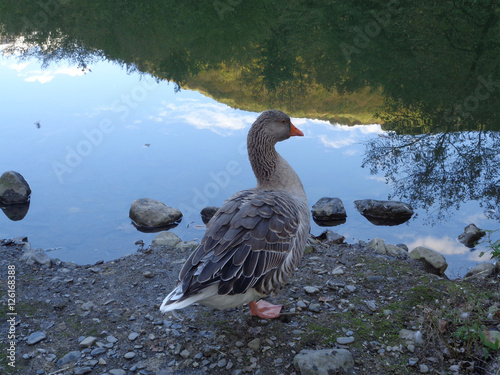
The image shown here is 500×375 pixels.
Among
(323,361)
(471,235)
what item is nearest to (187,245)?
(323,361)

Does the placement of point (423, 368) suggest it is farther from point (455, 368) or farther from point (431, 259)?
point (431, 259)

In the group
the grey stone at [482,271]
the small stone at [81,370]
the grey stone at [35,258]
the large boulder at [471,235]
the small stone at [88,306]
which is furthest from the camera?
Result: the large boulder at [471,235]

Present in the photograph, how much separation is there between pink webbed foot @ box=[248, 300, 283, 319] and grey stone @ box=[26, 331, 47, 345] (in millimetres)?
2772

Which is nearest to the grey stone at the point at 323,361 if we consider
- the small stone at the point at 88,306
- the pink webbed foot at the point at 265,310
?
the pink webbed foot at the point at 265,310

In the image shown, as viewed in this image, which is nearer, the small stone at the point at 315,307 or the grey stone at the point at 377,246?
the small stone at the point at 315,307

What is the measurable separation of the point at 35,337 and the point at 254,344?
289 cm

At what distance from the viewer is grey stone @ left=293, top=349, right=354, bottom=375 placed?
15.5 ft

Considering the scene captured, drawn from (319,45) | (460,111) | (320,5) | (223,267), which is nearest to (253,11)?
(320,5)

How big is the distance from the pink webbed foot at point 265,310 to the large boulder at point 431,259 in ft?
12.5

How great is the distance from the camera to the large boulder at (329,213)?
10219 mm

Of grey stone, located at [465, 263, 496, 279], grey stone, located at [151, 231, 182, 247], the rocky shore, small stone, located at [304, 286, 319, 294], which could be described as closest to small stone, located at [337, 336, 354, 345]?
the rocky shore

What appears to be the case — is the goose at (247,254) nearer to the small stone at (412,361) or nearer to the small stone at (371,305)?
the small stone at (371,305)

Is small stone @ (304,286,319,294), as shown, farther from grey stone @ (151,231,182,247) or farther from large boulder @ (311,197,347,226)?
large boulder @ (311,197,347,226)

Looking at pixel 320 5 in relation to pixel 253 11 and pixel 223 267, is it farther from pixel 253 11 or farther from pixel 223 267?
pixel 223 267
